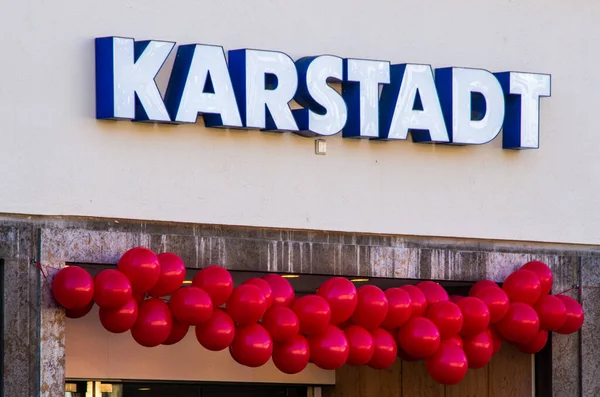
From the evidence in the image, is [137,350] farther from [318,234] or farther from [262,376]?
[318,234]

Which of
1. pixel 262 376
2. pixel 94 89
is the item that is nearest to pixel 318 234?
pixel 94 89

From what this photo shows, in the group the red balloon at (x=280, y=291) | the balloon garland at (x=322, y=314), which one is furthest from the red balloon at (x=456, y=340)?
the red balloon at (x=280, y=291)

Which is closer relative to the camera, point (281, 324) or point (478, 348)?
point (281, 324)

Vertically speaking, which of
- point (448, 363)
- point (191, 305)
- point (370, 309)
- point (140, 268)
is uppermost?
point (140, 268)

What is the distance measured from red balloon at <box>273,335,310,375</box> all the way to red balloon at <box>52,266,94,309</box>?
2.16m

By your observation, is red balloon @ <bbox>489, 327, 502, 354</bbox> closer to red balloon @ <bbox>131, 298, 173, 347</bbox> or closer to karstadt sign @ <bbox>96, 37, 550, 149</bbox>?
karstadt sign @ <bbox>96, 37, 550, 149</bbox>

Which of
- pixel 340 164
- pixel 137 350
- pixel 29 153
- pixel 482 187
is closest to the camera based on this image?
pixel 29 153

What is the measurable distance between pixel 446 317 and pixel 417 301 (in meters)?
0.35

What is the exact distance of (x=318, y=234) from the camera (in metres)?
15.3

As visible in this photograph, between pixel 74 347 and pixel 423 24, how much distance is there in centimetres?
575

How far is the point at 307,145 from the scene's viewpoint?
15.2 metres

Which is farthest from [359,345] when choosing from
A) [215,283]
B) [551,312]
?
[551,312]

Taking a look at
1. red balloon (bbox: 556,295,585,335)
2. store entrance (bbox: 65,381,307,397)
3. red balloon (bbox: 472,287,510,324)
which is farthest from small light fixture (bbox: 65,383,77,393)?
red balloon (bbox: 556,295,585,335)

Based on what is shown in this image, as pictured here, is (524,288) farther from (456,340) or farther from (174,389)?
(174,389)
